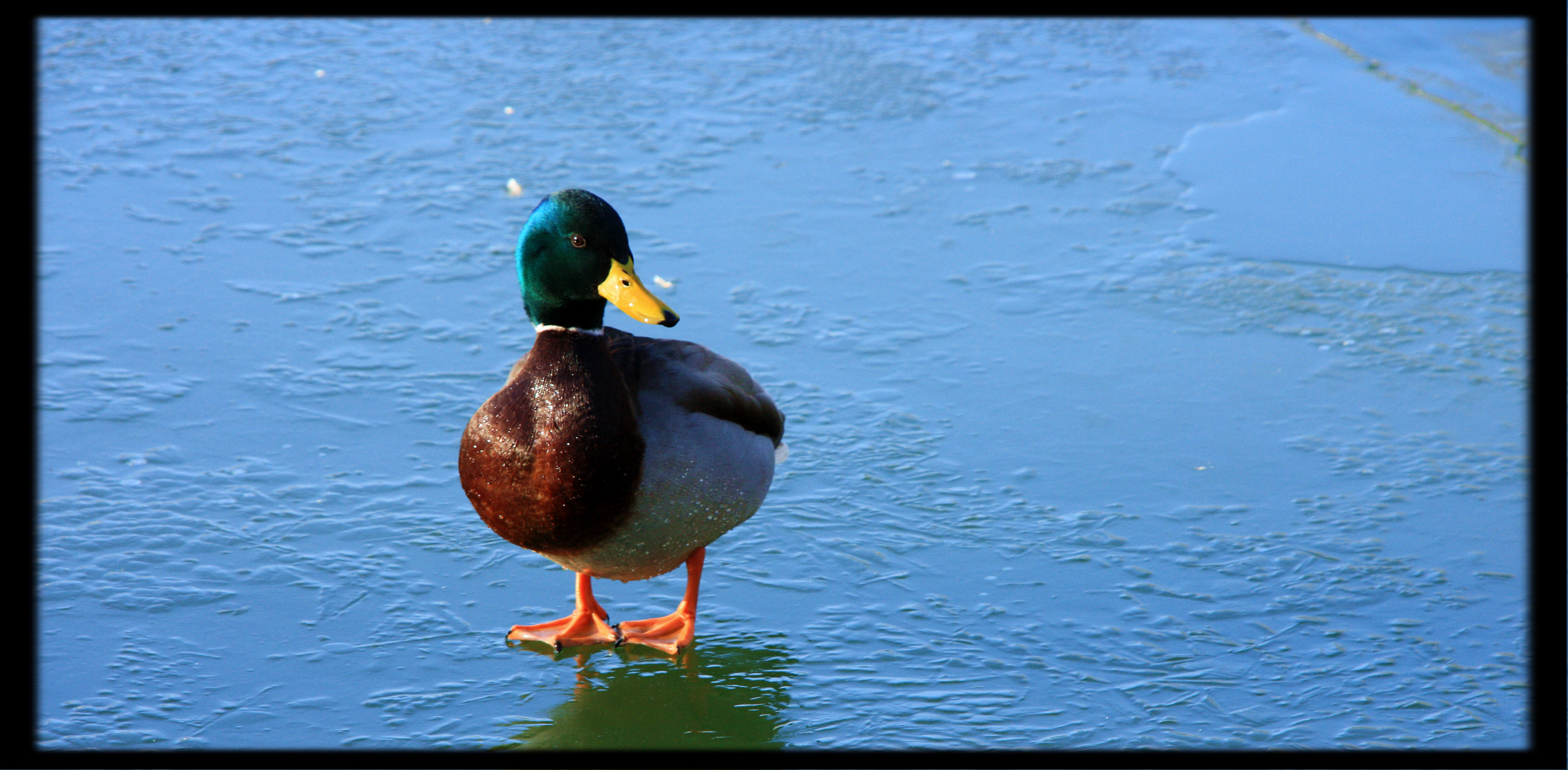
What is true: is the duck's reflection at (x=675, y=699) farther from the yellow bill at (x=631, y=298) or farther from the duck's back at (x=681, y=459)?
→ the yellow bill at (x=631, y=298)

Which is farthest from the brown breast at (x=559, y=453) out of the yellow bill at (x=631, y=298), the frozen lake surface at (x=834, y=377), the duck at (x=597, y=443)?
the frozen lake surface at (x=834, y=377)

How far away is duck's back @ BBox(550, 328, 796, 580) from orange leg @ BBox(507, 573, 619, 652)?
0.10 metres

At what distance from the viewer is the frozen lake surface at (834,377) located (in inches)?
114

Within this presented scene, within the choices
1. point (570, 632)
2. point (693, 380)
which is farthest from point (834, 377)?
point (570, 632)

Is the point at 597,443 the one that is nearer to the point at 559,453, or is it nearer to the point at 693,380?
the point at 559,453

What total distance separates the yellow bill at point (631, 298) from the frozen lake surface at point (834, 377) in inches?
29.7

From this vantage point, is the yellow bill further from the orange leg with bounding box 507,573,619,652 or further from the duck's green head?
the orange leg with bounding box 507,573,619,652

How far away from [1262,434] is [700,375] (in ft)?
5.95

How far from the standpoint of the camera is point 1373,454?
12.6 ft

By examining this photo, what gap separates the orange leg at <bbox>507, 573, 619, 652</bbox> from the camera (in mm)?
3043

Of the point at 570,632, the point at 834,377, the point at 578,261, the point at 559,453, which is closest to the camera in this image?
the point at 559,453

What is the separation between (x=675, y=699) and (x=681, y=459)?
20.1 inches

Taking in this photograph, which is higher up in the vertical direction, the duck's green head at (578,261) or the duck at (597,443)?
the duck's green head at (578,261)

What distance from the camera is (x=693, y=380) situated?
308 cm
